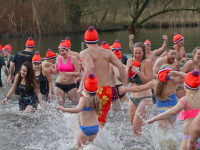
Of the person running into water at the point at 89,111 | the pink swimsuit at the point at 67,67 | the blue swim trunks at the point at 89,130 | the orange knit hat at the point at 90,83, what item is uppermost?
the orange knit hat at the point at 90,83

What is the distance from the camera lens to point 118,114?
7.29 metres

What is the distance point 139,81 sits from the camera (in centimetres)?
519

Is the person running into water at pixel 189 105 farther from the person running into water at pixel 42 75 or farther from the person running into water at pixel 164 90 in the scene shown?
the person running into water at pixel 42 75

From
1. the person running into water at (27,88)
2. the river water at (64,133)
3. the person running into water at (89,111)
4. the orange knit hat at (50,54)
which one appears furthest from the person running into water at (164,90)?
the orange knit hat at (50,54)

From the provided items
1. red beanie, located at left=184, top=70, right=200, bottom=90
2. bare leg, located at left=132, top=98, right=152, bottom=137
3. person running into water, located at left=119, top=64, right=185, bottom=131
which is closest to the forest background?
bare leg, located at left=132, top=98, right=152, bottom=137

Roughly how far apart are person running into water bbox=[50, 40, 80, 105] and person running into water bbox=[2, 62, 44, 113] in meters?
0.62

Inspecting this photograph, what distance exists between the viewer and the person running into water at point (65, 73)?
702 centimetres

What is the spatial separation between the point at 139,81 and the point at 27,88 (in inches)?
98.6

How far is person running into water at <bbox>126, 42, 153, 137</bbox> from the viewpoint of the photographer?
508 cm

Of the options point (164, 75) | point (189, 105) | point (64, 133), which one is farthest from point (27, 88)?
point (189, 105)

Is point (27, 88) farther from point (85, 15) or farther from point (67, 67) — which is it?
point (85, 15)

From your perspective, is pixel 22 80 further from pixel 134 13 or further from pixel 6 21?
pixel 134 13

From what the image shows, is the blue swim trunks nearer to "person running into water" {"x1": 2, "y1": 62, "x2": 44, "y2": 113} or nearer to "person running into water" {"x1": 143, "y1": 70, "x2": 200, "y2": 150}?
"person running into water" {"x1": 143, "y1": 70, "x2": 200, "y2": 150}

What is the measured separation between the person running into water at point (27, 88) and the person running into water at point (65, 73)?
2.03 feet
